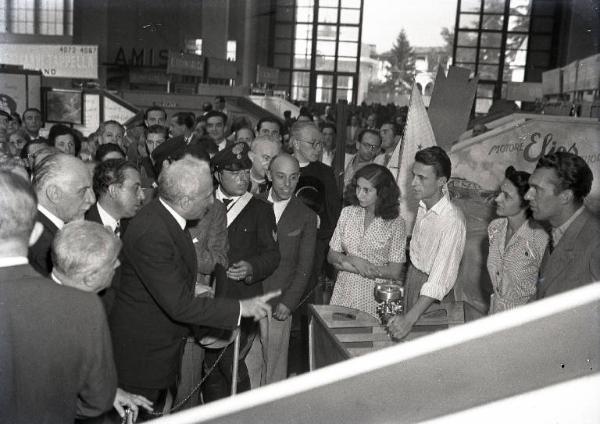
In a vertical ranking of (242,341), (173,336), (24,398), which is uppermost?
(24,398)

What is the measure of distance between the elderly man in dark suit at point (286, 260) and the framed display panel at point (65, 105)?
591 cm

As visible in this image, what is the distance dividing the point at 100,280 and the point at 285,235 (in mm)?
1934

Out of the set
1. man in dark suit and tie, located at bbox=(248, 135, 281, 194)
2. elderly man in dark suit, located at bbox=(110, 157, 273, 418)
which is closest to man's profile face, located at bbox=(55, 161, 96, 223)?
elderly man in dark suit, located at bbox=(110, 157, 273, 418)

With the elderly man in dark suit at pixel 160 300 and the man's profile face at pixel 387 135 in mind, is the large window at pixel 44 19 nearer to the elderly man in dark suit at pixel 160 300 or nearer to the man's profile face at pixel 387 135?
the man's profile face at pixel 387 135

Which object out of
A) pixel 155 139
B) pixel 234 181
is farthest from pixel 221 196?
pixel 155 139

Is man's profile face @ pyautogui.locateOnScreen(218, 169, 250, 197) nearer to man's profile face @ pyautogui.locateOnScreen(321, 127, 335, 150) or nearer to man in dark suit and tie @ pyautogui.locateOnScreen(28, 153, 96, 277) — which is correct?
man in dark suit and tie @ pyautogui.locateOnScreen(28, 153, 96, 277)

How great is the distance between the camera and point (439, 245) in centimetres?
298

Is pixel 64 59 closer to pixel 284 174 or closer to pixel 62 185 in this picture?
pixel 284 174

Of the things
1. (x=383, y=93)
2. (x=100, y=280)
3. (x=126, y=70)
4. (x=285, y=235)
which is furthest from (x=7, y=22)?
(x=100, y=280)

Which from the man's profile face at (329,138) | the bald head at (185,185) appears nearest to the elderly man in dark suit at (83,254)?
the bald head at (185,185)

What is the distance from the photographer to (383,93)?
28656 mm

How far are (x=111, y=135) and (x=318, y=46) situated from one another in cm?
2089

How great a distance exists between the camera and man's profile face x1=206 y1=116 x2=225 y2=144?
6895 millimetres

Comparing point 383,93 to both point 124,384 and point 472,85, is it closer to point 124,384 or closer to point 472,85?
point 472,85
